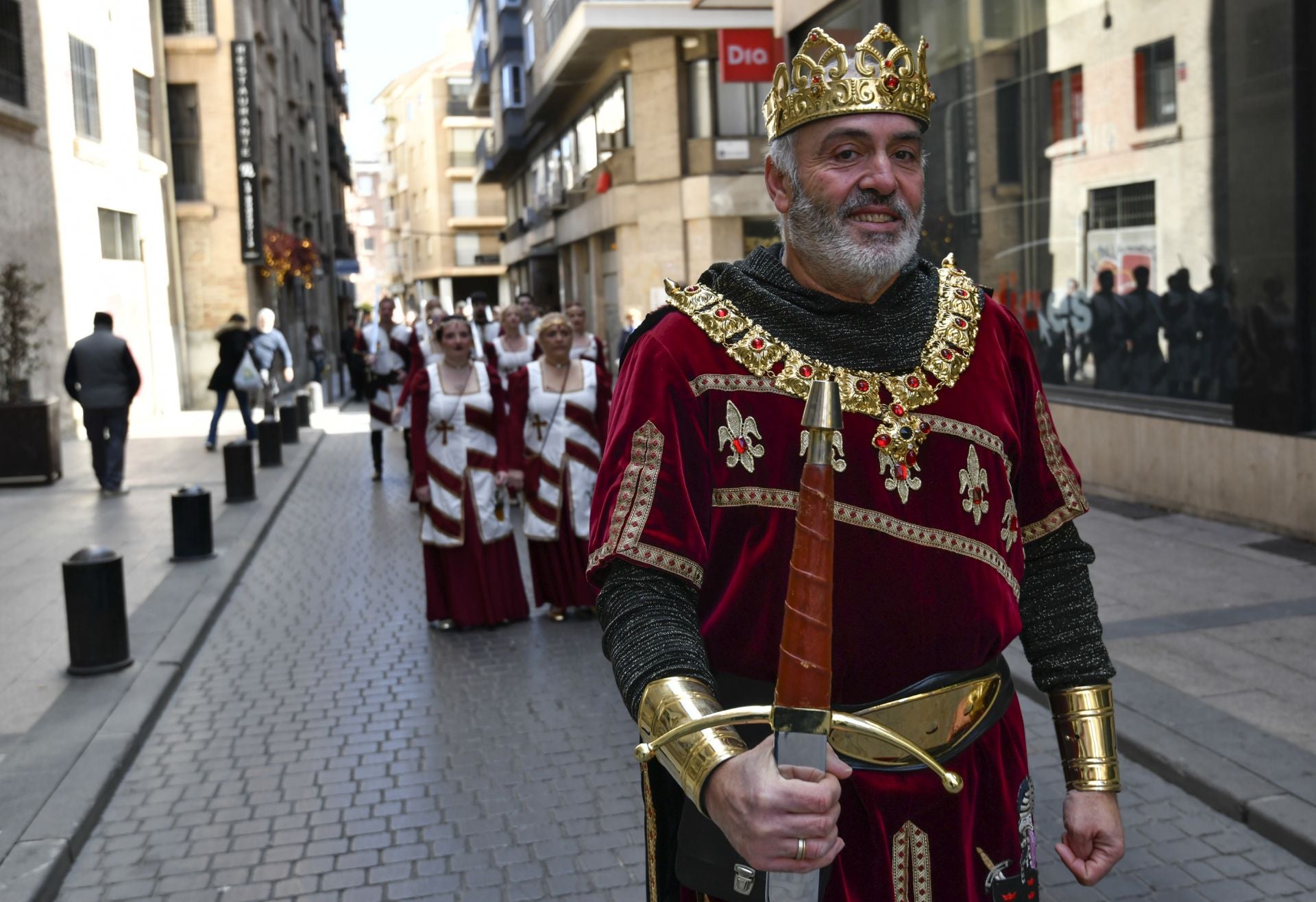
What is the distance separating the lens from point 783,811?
5.40 feet

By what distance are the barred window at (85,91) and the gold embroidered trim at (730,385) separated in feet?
76.9

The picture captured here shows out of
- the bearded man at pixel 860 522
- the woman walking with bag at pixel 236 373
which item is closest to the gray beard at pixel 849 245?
the bearded man at pixel 860 522

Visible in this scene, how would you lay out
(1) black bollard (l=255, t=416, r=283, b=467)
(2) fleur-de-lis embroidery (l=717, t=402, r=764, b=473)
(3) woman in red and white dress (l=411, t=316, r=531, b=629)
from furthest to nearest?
(1) black bollard (l=255, t=416, r=283, b=467), (3) woman in red and white dress (l=411, t=316, r=531, b=629), (2) fleur-de-lis embroidery (l=717, t=402, r=764, b=473)

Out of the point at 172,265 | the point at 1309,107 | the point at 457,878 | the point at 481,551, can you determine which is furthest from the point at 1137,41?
the point at 172,265

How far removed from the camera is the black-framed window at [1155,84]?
1104 centimetres

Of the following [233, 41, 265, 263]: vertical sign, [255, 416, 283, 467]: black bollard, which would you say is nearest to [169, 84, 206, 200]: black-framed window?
[233, 41, 265, 263]: vertical sign

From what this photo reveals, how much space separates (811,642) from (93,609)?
250 inches

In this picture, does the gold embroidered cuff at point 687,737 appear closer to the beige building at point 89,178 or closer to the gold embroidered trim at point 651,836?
the gold embroidered trim at point 651,836

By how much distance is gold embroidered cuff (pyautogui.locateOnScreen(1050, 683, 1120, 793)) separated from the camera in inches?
91.4

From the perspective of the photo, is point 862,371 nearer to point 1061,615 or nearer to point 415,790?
point 1061,615

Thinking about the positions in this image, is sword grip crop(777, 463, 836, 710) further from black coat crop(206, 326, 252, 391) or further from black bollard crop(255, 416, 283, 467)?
black coat crop(206, 326, 252, 391)

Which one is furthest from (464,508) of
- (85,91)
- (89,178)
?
(85,91)

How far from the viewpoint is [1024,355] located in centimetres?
254

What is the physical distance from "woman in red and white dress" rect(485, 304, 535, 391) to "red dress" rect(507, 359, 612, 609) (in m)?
3.77
